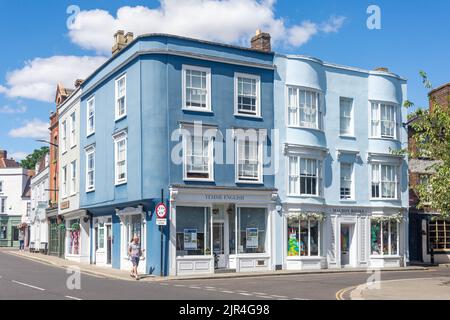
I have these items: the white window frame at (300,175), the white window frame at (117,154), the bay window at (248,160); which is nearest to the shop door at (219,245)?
the bay window at (248,160)

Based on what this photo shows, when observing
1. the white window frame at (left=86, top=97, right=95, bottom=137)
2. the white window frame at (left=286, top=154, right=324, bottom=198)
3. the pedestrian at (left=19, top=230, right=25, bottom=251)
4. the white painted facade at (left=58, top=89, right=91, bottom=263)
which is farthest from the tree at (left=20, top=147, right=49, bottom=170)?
the white window frame at (left=286, top=154, right=324, bottom=198)

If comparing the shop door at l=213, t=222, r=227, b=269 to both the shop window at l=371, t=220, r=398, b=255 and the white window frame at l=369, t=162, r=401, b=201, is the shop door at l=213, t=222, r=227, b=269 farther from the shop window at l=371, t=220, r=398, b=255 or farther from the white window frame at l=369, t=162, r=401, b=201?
the white window frame at l=369, t=162, r=401, b=201

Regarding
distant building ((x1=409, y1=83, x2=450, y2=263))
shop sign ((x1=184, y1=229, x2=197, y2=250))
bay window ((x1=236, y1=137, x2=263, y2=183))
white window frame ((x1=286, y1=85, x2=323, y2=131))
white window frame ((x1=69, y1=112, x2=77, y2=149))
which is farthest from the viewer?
white window frame ((x1=69, y1=112, x2=77, y2=149))

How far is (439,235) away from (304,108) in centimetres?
1311

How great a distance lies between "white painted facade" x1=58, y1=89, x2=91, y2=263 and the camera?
127 ft

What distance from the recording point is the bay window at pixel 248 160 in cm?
3127

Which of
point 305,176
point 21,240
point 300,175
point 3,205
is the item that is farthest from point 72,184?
point 3,205

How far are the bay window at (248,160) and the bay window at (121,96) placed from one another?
6.08 m

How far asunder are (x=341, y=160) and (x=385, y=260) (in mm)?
6083

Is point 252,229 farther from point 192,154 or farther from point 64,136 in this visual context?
point 64,136

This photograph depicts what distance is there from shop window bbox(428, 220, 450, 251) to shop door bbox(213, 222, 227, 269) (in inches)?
597

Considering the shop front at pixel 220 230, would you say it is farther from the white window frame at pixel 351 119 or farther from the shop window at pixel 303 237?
the white window frame at pixel 351 119

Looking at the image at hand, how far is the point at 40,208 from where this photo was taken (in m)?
52.2

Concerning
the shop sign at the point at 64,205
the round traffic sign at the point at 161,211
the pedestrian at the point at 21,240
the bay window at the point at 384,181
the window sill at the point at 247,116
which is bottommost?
the pedestrian at the point at 21,240
